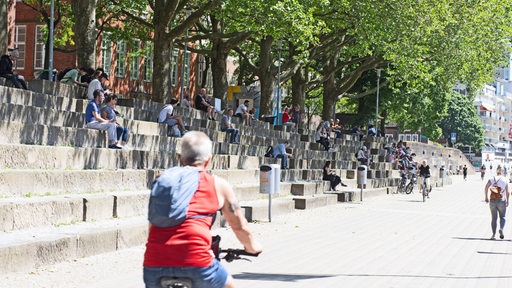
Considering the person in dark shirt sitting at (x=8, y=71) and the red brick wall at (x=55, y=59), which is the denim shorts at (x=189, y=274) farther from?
the red brick wall at (x=55, y=59)

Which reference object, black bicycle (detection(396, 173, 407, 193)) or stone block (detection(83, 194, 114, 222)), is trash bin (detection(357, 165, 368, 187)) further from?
stone block (detection(83, 194, 114, 222))

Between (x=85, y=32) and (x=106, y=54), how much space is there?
28672 mm

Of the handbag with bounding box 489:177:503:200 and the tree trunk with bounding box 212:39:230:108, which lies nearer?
the handbag with bounding box 489:177:503:200

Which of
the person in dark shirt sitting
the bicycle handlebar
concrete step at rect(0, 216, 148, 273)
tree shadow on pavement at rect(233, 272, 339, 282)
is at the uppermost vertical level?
the person in dark shirt sitting

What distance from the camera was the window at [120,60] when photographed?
58.0 m

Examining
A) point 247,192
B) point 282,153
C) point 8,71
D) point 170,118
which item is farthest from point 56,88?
point 282,153

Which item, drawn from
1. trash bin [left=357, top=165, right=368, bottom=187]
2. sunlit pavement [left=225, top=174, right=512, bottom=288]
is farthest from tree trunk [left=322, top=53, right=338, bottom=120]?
sunlit pavement [left=225, top=174, right=512, bottom=288]

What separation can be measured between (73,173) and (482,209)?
23373 millimetres

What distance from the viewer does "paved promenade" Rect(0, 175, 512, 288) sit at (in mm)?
12133

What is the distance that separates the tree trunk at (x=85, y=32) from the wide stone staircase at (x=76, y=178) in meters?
1.73

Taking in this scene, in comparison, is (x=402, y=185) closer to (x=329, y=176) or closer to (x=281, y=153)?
(x=329, y=176)

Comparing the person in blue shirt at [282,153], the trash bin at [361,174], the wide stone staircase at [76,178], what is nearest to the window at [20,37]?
the trash bin at [361,174]

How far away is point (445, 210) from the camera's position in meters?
34.0

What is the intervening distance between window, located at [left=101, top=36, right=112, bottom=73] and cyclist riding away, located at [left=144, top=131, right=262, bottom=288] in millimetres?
50749
